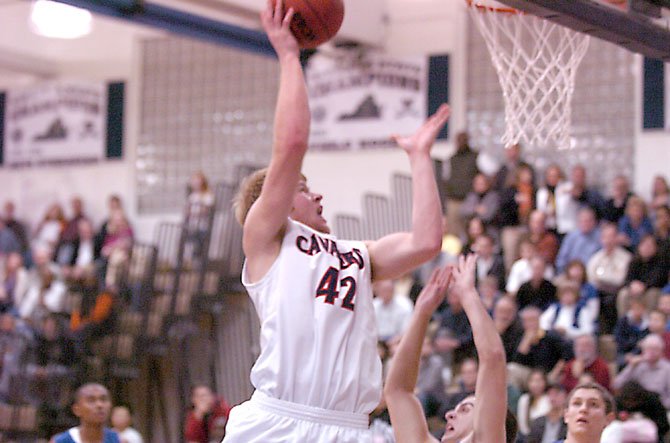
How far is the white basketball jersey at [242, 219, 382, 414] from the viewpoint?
3.81 meters

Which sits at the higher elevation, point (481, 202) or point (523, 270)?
point (481, 202)

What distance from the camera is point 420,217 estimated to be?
3.94 m

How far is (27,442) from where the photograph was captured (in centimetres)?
1335

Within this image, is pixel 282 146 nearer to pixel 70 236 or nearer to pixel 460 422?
pixel 460 422

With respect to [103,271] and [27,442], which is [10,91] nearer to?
[103,271]

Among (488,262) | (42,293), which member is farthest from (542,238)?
(42,293)

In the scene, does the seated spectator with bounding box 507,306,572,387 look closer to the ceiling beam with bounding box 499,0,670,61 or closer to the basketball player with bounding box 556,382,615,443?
the basketball player with bounding box 556,382,615,443

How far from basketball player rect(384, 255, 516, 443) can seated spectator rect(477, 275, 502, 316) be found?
6.90 metres

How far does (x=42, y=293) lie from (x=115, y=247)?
121cm

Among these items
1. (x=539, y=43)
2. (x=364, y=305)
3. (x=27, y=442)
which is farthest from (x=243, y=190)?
(x=27, y=442)

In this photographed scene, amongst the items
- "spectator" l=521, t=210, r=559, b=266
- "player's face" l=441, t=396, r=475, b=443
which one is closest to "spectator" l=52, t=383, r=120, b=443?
"player's face" l=441, t=396, r=475, b=443

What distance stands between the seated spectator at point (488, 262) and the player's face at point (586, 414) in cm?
696

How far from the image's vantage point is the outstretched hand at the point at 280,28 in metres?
3.82

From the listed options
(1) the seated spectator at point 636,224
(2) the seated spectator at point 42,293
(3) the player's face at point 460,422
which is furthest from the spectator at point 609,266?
(3) the player's face at point 460,422
